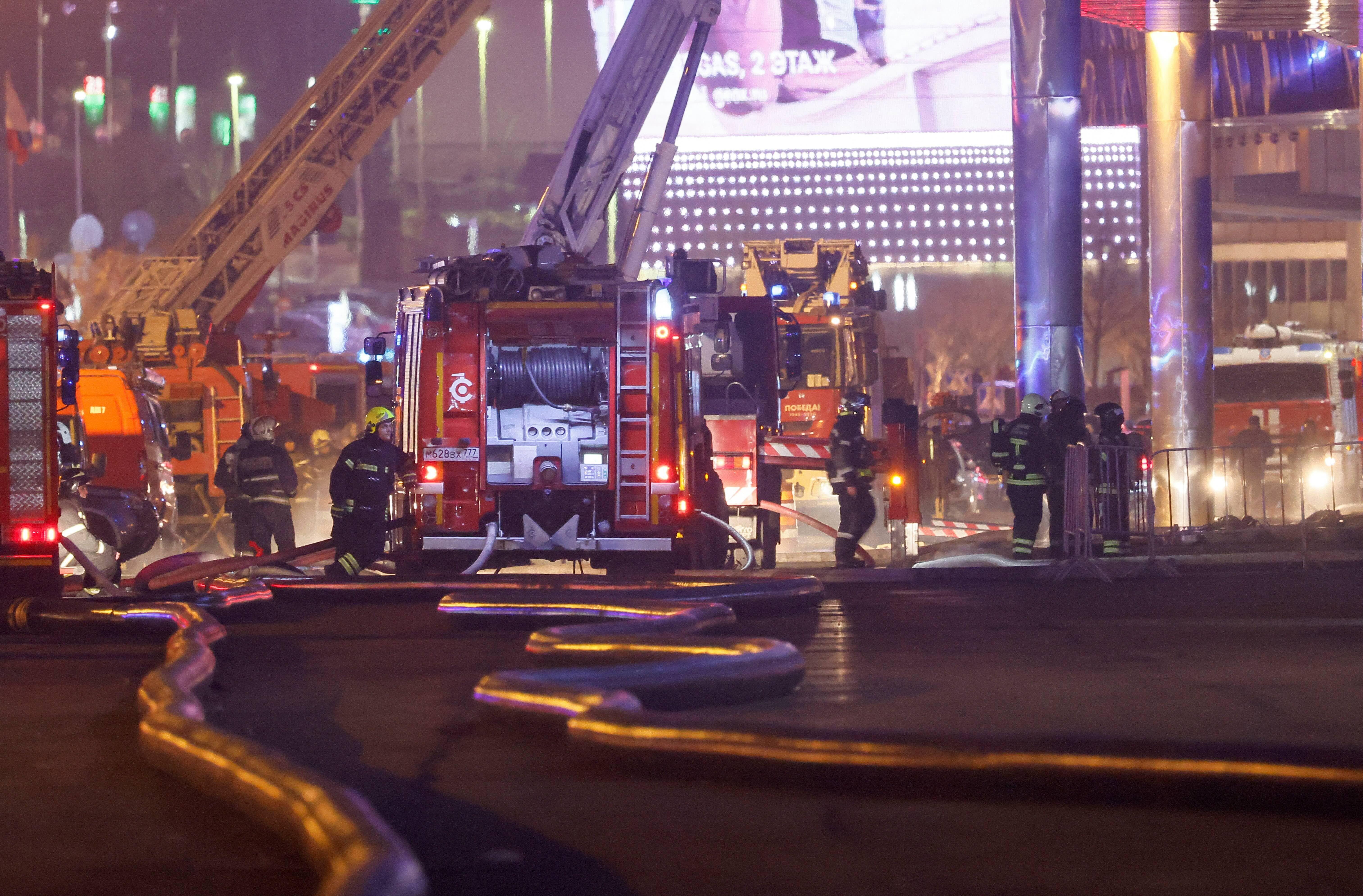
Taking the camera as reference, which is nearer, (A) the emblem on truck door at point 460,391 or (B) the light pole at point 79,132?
(A) the emblem on truck door at point 460,391

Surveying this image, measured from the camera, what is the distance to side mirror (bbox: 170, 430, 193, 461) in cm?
1736

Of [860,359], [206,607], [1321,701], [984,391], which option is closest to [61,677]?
[206,607]

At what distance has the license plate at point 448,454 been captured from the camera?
1206 cm

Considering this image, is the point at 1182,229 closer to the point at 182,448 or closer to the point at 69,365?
the point at 182,448

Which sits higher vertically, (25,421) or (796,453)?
(25,421)

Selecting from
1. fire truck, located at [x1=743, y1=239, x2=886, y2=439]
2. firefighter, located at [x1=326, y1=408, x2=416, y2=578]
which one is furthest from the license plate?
fire truck, located at [x1=743, y1=239, x2=886, y2=439]

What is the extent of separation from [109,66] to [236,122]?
5415mm

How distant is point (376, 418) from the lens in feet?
39.4

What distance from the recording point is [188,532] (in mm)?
18438

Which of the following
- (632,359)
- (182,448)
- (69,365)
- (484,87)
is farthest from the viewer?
(484,87)

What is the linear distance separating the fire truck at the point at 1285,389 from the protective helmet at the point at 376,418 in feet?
47.6

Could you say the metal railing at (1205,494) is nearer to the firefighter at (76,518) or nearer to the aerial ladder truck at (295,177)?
the firefighter at (76,518)

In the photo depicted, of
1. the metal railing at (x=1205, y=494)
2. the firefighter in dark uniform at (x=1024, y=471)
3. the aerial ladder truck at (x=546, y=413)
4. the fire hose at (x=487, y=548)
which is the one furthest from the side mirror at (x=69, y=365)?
the metal railing at (x=1205, y=494)

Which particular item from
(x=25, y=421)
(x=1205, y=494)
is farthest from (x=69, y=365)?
(x=1205, y=494)
